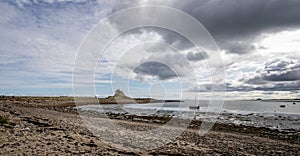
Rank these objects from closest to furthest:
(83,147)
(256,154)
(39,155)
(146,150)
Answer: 1. (39,155)
2. (83,147)
3. (146,150)
4. (256,154)

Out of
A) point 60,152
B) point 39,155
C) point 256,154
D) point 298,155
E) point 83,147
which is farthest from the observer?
point 298,155

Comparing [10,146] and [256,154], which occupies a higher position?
[10,146]

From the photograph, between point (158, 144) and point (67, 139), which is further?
point (158, 144)

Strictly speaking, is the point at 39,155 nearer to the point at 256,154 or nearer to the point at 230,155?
the point at 230,155

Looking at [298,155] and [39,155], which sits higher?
[39,155]

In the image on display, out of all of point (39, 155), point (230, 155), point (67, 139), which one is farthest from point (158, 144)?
point (39, 155)

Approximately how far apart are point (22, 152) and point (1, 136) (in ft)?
10.5

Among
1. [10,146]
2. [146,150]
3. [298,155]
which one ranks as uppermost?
[10,146]

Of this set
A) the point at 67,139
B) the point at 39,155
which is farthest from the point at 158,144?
the point at 39,155

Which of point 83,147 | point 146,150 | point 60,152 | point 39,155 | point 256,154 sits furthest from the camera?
point 256,154

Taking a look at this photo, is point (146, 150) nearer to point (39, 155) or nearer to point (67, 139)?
point (67, 139)

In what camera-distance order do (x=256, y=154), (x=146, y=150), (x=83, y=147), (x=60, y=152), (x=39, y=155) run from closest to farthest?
(x=39, y=155), (x=60, y=152), (x=83, y=147), (x=146, y=150), (x=256, y=154)

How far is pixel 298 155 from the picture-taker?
1572cm

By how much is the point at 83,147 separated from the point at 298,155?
1351 centimetres
